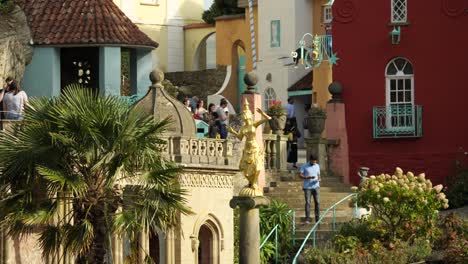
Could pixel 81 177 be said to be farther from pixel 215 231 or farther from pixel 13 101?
pixel 215 231

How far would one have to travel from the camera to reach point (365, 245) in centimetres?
5253

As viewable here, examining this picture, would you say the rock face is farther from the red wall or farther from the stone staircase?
the red wall

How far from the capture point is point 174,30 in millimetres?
83188

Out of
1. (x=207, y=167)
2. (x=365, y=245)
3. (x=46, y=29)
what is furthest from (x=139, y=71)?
(x=365, y=245)

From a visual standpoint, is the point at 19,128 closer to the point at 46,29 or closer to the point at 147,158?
the point at 147,158

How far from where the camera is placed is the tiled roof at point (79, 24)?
59.8 meters

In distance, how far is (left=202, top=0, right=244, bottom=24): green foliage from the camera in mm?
84125

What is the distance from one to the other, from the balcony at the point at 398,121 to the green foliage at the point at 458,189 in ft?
6.09

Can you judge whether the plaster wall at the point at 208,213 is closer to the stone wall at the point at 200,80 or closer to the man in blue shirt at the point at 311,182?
the man in blue shirt at the point at 311,182

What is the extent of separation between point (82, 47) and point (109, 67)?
114cm

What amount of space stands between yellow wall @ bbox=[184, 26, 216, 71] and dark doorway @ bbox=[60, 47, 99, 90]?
21648 millimetres

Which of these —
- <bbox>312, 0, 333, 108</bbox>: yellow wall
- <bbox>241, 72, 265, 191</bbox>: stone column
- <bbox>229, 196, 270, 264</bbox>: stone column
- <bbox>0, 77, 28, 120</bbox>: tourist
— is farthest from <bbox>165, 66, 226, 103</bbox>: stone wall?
<bbox>229, 196, 270, 264</bbox>: stone column

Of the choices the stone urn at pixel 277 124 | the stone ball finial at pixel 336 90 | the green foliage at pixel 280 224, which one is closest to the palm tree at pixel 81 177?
the green foliage at pixel 280 224

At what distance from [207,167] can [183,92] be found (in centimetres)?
2252
